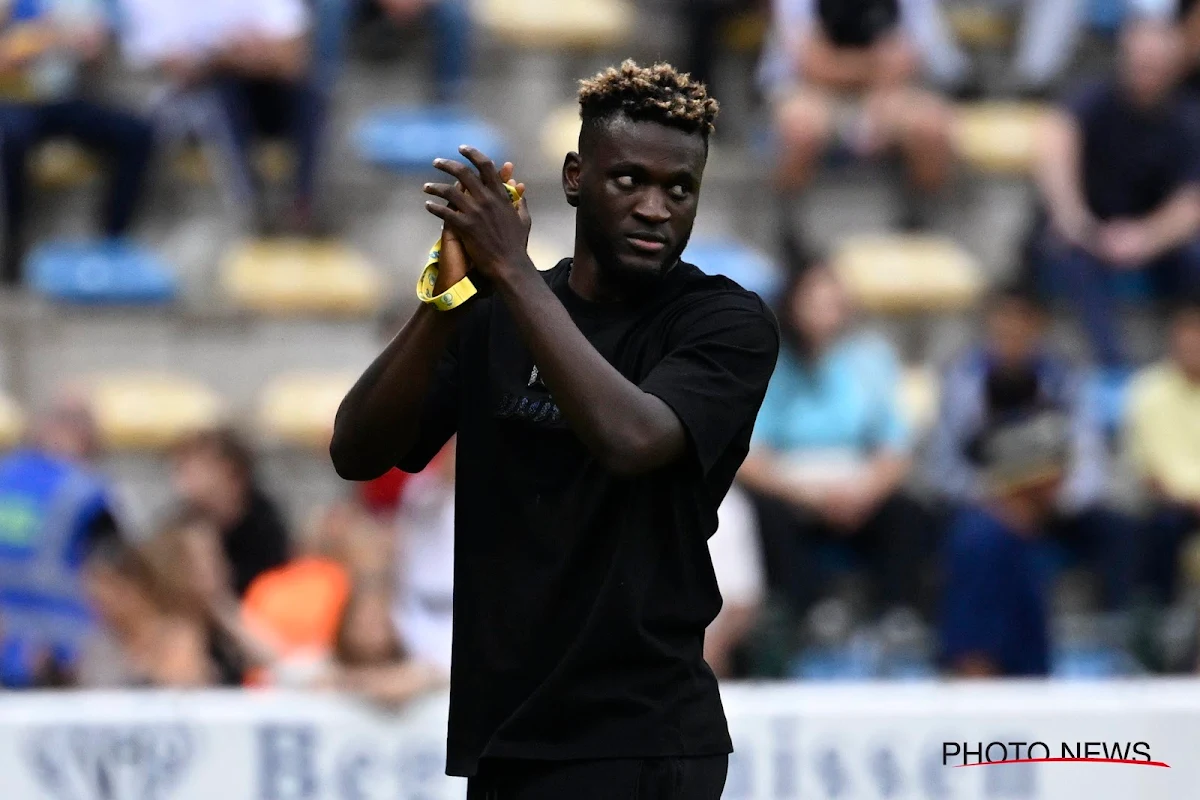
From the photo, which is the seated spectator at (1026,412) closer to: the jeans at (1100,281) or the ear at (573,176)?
the jeans at (1100,281)

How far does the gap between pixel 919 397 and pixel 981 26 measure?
2149mm

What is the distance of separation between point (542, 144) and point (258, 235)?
1.31 m

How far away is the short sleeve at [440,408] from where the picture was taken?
282cm

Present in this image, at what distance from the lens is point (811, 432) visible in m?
6.95

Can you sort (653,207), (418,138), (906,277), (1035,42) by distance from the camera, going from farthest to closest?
(1035,42) → (418,138) → (906,277) → (653,207)

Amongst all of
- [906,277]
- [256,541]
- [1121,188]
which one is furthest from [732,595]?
[1121,188]

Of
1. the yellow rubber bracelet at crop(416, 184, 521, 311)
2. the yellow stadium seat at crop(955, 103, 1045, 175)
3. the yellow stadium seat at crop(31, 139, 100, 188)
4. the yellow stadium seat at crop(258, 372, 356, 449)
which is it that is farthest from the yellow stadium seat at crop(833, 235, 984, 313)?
the yellow rubber bracelet at crop(416, 184, 521, 311)

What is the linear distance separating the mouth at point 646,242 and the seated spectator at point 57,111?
5479 millimetres

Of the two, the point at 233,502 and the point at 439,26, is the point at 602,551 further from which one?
the point at 439,26

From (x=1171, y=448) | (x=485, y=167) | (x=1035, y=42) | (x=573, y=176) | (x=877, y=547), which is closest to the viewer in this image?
(x=485, y=167)

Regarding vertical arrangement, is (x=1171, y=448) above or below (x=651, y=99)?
below

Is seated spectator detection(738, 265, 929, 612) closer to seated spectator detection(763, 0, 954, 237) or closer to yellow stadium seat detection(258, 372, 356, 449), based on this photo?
seated spectator detection(763, 0, 954, 237)

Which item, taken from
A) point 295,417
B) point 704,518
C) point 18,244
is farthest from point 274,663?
point 704,518

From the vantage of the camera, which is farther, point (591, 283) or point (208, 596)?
point (208, 596)
